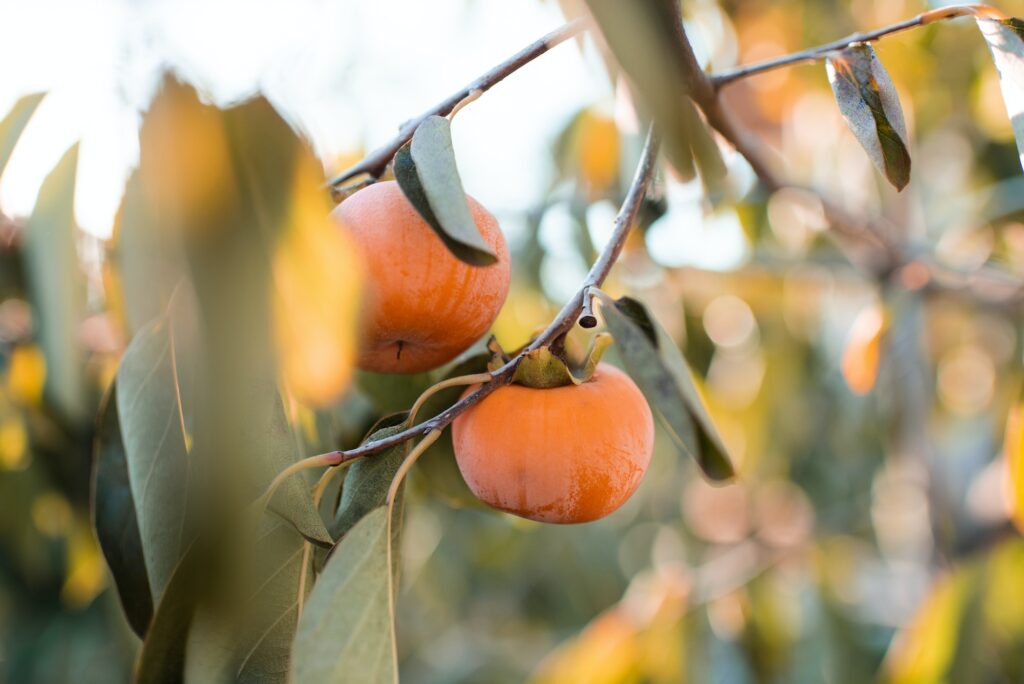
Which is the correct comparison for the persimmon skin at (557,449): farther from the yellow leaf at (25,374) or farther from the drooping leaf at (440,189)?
the yellow leaf at (25,374)

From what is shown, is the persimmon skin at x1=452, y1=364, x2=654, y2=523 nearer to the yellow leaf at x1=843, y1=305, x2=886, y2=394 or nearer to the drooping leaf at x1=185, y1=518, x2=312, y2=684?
the drooping leaf at x1=185, y1=518, x2=312, y2=684

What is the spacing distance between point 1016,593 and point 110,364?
4.51 ft

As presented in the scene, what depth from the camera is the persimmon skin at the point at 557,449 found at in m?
0.44

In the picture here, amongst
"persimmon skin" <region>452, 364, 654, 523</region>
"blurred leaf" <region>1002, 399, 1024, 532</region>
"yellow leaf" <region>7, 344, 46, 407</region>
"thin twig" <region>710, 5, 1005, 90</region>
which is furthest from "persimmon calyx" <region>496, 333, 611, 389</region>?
"yellow leaf" <region>7, 344, 46, 407</region>

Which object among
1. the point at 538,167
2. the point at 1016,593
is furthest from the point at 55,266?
the point at 1016,593

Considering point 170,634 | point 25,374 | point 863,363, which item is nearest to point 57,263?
point 170,634

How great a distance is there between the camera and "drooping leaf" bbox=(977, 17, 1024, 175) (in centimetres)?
42

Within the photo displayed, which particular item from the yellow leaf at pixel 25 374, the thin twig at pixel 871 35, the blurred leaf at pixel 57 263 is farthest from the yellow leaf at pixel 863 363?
the yellow leaf at pixel 25 374

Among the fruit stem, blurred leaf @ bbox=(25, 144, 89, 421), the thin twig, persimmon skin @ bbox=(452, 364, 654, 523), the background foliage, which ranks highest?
blurred leaf @ bbox=(25, 144, 89, 421)

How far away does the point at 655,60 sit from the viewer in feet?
1.06

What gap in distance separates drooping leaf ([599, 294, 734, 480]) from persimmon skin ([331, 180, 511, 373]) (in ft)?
0.28

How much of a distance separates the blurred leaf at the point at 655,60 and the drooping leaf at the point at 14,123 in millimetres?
596

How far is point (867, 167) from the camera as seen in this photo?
1.75m

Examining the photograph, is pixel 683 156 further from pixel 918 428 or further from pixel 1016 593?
pixel 918 428
